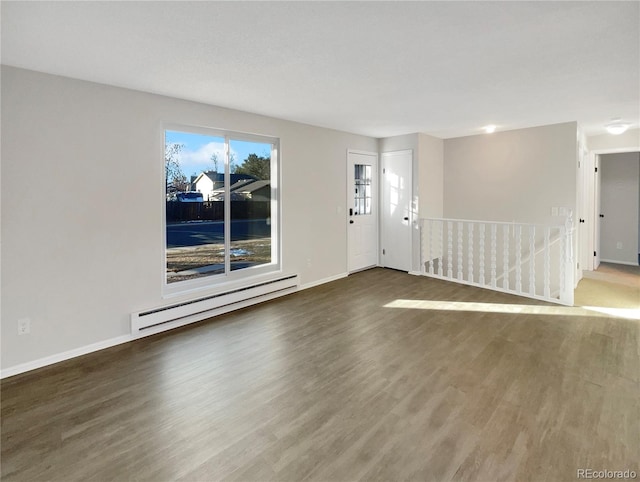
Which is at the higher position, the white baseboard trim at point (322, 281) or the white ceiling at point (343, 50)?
the white ceiling at point (343, 50)

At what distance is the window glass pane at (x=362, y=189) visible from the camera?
6.03 metres

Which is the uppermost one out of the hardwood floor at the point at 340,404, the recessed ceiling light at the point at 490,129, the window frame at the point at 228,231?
the recessed ceiling light at the point at 490,129

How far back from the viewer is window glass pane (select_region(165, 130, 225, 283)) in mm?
3762

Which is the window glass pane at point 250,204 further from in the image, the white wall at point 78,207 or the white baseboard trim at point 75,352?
the white baseboard trim at point 75,352

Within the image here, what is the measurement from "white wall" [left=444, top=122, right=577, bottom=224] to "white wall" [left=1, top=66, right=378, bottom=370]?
4404 mm

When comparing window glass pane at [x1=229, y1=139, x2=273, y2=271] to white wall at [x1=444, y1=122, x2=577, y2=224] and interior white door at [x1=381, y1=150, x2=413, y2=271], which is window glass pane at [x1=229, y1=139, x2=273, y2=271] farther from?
white wall at [x1=444, y1=122, x2=577, y2=224]

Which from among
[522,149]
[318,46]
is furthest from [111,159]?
[522,149]

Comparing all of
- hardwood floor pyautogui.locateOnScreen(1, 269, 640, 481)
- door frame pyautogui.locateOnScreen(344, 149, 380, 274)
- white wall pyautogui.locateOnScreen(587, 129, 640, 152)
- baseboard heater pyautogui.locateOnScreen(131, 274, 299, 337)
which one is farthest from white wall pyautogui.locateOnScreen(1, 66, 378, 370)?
white wall pyautogui.locateOnScreen(587, 129, 640, 152)

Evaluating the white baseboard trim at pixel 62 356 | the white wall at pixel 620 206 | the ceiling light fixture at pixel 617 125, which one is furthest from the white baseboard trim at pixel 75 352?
the white wall at pixel 620 206

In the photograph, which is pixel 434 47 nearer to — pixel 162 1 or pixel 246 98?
pixel 162 1

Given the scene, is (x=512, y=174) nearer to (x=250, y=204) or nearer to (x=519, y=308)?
(x=519, y=308)

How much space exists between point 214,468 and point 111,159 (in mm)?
2855

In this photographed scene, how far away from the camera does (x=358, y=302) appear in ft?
14.6

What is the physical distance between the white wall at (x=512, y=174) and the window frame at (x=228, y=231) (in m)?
3.50
